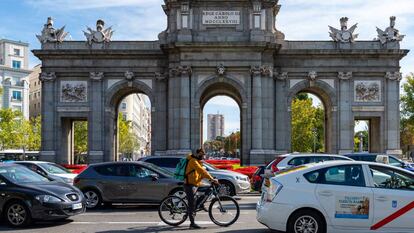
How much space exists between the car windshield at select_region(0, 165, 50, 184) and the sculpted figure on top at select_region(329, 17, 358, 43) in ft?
99.0

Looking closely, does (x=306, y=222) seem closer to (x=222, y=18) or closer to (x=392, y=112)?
(x=222, y=18)

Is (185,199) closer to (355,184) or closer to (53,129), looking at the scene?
(355,184)

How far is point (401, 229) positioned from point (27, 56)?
9374cm

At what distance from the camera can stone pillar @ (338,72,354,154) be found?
42.5m

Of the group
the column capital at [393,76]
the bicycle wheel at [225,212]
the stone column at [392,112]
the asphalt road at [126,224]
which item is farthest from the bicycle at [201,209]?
the column capital at [393,76]

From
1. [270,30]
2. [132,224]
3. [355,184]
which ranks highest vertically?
[270,30]

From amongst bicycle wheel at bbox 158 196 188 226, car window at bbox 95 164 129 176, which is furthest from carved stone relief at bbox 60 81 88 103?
bicycle wheel at bbox 158 196 188 226

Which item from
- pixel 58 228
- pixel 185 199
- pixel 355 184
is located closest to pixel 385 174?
pixel 355 184

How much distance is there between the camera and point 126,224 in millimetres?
16031

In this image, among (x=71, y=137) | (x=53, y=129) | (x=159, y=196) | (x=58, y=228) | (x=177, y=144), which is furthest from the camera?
(x=71, y=137)

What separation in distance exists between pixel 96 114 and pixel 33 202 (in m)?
28.3

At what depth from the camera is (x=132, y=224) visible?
1603 cm

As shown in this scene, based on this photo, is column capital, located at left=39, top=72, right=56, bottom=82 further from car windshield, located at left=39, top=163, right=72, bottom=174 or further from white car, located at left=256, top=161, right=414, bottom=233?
white car, located at left=256, top=161, right=414, bottom=233

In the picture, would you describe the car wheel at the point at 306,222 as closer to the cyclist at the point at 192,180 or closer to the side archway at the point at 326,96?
the cyclist at the point at 192,180
